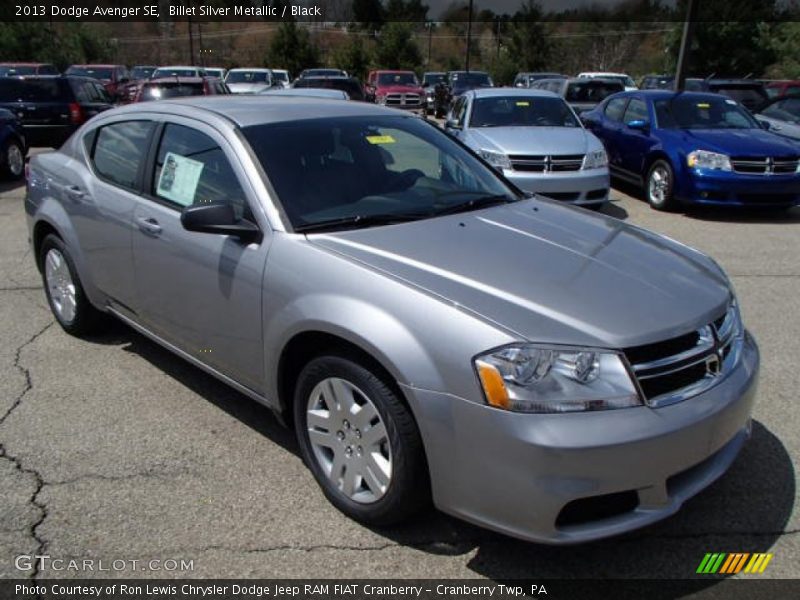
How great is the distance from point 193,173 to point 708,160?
7.44 m

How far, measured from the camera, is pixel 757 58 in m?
36.3

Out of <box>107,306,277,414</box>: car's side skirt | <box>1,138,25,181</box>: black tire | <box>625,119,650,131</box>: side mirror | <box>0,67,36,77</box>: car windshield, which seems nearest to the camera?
<box>107,306,277,414</box>: car's side skirt

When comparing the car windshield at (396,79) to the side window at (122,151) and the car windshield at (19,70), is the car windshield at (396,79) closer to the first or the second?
the car windshield at (19,70)

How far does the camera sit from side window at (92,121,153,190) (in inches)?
161

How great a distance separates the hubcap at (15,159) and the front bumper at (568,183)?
28.0 ft

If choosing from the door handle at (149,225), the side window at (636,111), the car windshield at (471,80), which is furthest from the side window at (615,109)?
the car windshield at (471,80)

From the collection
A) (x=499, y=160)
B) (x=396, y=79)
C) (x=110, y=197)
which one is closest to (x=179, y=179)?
(x=110, y=197)

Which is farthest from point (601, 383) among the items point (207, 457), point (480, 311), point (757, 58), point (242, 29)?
point (242, 29)

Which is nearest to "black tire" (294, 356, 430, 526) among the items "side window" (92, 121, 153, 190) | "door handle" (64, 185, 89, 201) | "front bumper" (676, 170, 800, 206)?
"side window" (92, 121, 153, 190)

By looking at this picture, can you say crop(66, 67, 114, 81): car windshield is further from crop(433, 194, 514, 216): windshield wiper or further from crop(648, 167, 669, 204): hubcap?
crop(433, 194, 514, 216): windshield wiper

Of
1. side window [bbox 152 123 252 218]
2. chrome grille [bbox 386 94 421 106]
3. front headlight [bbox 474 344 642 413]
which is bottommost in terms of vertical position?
chrome grille [bbox 386 94 421 106]

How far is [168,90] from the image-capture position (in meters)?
15.7

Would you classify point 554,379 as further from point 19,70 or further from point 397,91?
point 19,70

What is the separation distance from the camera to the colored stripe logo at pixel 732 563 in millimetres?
Answer: 2684
